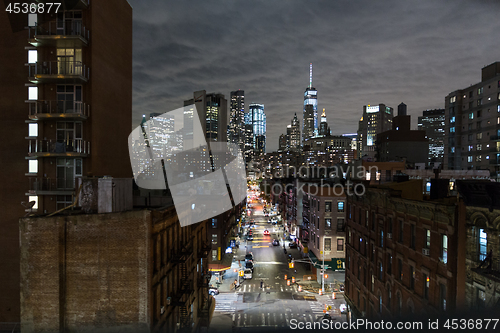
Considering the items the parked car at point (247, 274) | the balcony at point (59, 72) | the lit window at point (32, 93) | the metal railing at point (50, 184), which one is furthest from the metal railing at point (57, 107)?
the parked car at point (247, 274)

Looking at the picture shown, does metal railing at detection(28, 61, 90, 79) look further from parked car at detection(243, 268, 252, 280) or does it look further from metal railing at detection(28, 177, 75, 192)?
parked car at detection(243, 268, 252, 280)

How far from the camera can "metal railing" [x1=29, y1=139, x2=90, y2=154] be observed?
1798cm

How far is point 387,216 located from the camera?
2206 centimetres

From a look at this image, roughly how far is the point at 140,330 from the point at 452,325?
13622mm

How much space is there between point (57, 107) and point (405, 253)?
24.8 m

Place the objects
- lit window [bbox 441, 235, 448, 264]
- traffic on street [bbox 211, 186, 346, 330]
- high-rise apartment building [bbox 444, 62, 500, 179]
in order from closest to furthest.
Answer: lit window [bbox 441, 235, 448, 264] → traffic on street [bbox 211, 186, 346, 330] → high-rise apartment building [bbox 444, 62, 500, 179]

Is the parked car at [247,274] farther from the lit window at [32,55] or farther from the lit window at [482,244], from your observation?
the lit window at [32,55]

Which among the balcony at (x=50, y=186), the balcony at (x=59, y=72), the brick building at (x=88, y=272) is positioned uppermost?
the balcony at (x=59, y=72)

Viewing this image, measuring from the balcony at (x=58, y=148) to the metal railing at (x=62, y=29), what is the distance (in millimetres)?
6815

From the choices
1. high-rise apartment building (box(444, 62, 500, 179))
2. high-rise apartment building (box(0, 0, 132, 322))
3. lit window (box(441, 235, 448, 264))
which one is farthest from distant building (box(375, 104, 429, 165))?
high-rise apartment building (box(0, 0, 132, 322))

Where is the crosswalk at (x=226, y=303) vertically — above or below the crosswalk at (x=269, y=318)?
below

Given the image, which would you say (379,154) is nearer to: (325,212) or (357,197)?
(325,212)

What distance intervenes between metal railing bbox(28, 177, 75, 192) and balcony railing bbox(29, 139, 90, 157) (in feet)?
5.63

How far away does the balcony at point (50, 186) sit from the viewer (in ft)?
59.1
